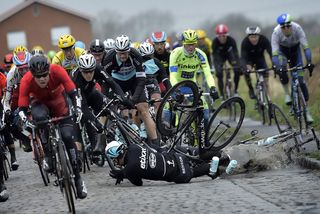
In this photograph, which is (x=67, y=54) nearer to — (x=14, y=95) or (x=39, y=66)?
(x=14, y=95)

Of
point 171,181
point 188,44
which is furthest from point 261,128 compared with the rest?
point 171,181

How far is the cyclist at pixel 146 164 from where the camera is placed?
11.2 meters

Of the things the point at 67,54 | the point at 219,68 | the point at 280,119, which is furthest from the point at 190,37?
the point at 219,68

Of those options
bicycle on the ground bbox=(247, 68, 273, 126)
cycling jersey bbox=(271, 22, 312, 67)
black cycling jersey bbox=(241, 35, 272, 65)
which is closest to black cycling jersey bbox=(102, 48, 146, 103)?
cycling jersey bbox=(271, 22, 312, 67)

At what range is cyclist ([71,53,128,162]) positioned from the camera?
13.0m

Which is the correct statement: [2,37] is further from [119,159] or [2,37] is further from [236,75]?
[119,159]

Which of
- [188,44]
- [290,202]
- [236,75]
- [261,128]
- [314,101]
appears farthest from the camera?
[314,101]

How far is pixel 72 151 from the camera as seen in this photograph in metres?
10.3

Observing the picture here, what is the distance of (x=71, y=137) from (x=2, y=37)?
79466 mm

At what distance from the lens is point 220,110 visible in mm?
12789

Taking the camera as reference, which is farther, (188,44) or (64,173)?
(188,44)

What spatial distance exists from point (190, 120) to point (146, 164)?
5.54ft

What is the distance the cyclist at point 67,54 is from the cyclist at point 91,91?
1.84 meters

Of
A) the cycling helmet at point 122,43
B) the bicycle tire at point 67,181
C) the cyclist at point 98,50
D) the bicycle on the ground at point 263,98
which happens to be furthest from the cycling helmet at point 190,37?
the bicycle tire at point 67,181
